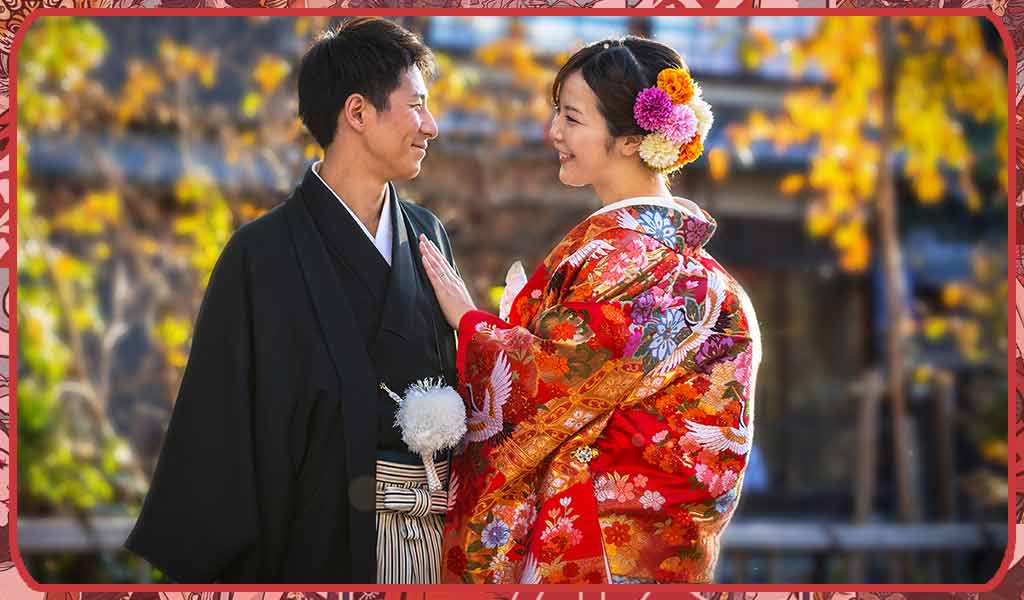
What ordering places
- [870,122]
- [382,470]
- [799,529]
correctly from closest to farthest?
[382,470]
[799,529]
[870,122]

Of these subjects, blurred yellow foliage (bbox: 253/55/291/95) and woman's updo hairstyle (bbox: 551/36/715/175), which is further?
blurred yellow foliage (bbox: 253/55/291/95)

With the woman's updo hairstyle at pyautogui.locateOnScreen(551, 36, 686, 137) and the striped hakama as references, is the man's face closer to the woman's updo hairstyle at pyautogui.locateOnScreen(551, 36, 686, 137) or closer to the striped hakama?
the woman's updo hairstyle at pyautogui.locateOnScreen(551, 36, 686, 137)

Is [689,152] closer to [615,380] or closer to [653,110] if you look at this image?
[653,110]

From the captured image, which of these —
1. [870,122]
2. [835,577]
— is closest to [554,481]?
[835,577]

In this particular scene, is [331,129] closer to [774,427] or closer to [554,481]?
[554,481]

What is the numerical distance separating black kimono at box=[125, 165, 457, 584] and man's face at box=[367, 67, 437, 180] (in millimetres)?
277

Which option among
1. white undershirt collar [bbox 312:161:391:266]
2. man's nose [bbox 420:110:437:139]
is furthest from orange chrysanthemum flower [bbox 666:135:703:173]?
white undershirt collar [bbox 312:161:391:266]

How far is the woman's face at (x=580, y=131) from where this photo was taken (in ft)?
8.58

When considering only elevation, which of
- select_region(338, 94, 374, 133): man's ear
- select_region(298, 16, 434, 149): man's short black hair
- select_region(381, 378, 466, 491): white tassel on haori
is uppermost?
select_region(298, 16, 434, 149): man's short black hair

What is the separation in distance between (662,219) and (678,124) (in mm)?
205

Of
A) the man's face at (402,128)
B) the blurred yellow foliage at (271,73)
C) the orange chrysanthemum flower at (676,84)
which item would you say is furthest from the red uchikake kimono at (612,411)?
the blurred yellow foliage at (271,73)

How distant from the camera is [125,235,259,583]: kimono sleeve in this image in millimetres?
2541

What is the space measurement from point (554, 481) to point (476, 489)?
177mm

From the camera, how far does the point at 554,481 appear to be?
2584mm
